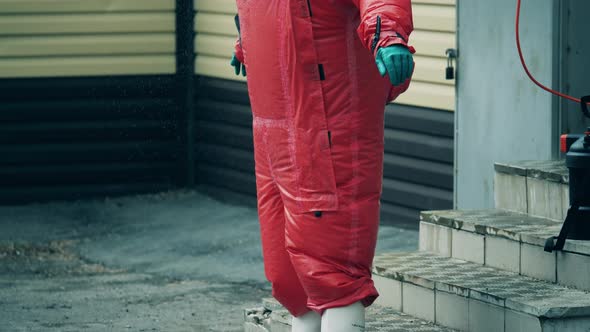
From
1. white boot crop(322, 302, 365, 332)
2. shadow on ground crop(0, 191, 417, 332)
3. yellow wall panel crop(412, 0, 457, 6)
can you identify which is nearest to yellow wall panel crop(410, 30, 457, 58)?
yellow wall panel crop(412, 0, 457, 6)

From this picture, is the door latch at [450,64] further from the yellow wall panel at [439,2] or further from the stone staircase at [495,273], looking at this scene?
the stone staircase at [495,273]

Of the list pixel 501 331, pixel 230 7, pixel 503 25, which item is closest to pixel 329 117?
pixel 501 331

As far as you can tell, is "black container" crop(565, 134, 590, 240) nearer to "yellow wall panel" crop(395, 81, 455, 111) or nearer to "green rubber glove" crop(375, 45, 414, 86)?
"green rubber glove" crop(375, 45, 414, 86)

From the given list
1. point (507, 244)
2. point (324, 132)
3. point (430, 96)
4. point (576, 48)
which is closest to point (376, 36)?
point (324, 132)

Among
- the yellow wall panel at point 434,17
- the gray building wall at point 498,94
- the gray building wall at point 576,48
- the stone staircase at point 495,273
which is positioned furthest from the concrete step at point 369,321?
the yellow wall panel at point 434,17

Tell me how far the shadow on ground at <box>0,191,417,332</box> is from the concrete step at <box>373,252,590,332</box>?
112 centimetres

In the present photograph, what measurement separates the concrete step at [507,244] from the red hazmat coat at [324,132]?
0.98 m

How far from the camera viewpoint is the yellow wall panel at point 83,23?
33.1 ft

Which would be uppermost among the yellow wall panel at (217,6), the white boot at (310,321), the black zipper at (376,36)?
the yellow wall panel at (217,6)

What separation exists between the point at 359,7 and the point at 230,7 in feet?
19.1

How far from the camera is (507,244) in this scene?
18.1 ft

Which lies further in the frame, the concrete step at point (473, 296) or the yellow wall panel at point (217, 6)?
the yellow wall panel at point (217, 6)

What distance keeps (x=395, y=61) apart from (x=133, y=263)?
15.2 ft

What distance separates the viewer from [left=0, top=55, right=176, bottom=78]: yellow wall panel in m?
10.1
